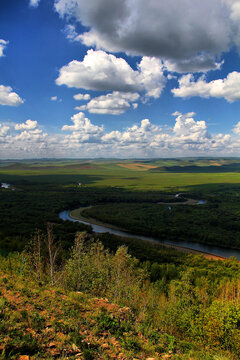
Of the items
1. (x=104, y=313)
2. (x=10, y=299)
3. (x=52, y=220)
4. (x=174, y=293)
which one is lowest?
(x=52, y=220)

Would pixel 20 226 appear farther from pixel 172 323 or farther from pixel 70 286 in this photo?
pixel 172 323

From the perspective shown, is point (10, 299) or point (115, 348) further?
point (10, 299)

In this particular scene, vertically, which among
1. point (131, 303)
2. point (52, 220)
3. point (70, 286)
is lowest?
point (52, 220)

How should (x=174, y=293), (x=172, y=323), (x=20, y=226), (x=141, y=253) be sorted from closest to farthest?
(x=172, y=323)
(x=174, y=293)
(x=141, y=253)
(x=20, y=226)

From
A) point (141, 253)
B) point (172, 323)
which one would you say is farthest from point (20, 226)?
point (172, 323)

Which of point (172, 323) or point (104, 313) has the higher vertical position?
point (104, 313)

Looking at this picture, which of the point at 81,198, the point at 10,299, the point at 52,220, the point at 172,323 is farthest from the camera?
the point at 81,198

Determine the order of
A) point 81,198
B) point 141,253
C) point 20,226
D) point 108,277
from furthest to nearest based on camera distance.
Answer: point 81,198 < point 20,226 < point 141,253 < point 108,277

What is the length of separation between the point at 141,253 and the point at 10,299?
5155cm

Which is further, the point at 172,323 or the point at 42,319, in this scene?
the point at 172,323

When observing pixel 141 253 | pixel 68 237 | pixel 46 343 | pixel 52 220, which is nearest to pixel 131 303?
pixel 46 343

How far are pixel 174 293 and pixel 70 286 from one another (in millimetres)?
15288

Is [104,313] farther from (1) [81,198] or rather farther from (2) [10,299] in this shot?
(1) [81,198]

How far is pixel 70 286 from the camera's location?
23109mm
